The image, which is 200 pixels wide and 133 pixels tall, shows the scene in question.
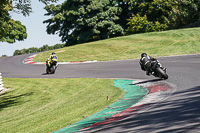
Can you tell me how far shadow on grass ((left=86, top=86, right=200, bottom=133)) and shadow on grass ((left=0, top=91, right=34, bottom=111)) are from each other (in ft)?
23.1

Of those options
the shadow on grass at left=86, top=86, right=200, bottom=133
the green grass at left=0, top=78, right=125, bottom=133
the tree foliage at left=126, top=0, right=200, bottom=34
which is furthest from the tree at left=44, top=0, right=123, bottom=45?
the shadow on grass at left=86, top=86, right=200, bottom=133

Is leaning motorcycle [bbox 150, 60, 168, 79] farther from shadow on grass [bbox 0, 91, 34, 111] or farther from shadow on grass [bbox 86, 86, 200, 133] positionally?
shadow on grass [bbox 0, 91, 34, 111]

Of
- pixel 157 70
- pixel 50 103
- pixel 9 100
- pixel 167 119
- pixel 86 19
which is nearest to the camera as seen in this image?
pixel 167 119

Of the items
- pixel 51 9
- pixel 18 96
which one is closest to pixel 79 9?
pixel 51 9

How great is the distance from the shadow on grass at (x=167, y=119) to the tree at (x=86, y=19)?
155ft

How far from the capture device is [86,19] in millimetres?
53688

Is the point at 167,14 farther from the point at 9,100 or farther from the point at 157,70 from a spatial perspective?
the point at 9,100

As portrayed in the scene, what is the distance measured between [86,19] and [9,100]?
4246 centimetres

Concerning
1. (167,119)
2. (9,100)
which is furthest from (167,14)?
(167,119)

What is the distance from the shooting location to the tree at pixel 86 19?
177 feet

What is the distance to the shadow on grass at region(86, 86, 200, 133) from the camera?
5.10 meters

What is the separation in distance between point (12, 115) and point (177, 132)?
697cm

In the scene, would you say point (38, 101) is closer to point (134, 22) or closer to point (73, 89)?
point (73, 89)

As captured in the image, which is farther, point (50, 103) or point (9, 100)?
point (9, 100)
